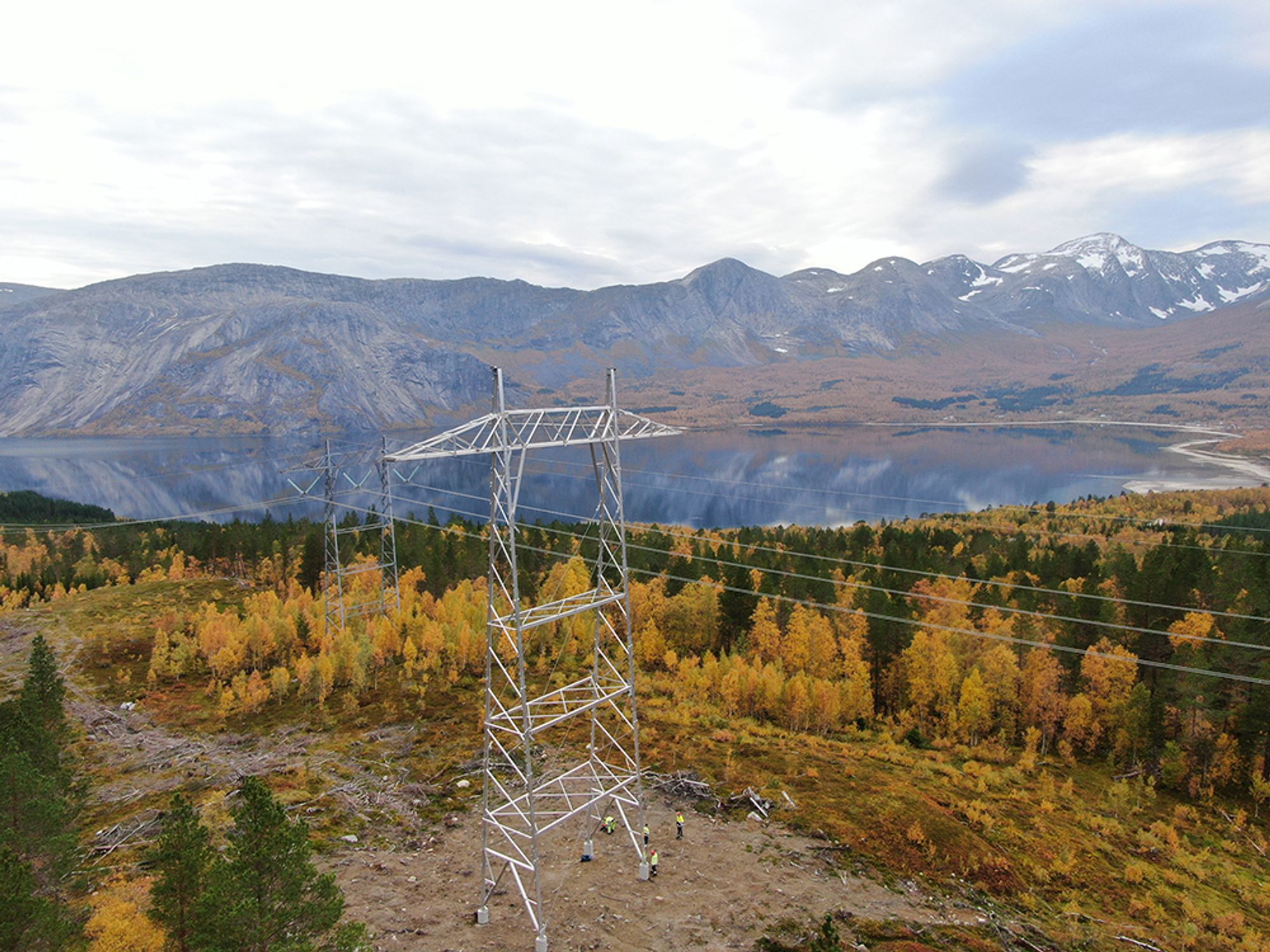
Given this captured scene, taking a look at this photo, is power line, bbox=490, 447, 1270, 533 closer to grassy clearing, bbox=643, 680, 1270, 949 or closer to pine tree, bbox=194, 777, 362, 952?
pine tree, bbox=194, 777, 362, 952

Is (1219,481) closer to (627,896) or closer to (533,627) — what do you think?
(627,896)

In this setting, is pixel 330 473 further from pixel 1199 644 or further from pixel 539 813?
pixel 1199 644

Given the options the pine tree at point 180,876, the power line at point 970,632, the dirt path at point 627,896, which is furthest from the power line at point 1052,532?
the pine tree at point 180,876

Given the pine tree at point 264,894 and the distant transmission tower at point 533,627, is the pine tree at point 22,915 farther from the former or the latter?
the distant transmission tower at point 533,627

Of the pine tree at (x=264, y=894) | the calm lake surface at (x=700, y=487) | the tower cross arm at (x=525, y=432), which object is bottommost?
the calm lake surface at (x=700, y=487)

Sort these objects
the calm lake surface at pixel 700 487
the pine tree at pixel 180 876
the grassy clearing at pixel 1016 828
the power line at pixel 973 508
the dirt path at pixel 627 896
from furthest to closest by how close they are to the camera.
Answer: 1. the calm lake surface at pixel 700 487
2. the power line at pixel 973 508
3. the grassy clearing at pixel 1016 828
4. the dirt path at pixel 627 896
5. the pine tree at pixel 180 876

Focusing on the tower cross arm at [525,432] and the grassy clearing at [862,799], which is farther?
the grassy clearing at [862,799]
